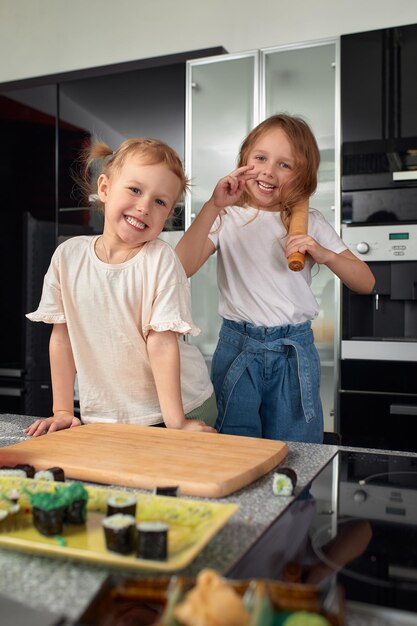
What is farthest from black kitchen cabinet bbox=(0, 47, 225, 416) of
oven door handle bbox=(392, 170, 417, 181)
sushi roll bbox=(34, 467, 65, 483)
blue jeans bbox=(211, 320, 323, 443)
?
sushi roll bbox=(34, 467, 65, 483)

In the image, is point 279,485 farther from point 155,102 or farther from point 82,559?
point 155,102

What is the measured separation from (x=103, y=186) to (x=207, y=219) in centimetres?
28

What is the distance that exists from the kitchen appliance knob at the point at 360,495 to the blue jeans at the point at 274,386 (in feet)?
1.91

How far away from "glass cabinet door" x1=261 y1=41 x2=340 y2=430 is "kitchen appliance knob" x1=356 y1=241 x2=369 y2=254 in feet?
0.36

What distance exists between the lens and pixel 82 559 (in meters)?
0.57

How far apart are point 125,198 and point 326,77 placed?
1531 mm

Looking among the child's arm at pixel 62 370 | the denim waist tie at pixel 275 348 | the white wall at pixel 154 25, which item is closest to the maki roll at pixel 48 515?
the child's arm at pixel 62 370

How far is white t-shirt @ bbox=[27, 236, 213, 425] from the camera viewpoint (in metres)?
1.20

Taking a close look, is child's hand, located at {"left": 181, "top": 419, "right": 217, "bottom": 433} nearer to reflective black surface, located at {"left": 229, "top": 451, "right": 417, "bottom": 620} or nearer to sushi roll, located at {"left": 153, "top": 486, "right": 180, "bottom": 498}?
reflective black surface, located at {"left": 229, "top": 451, "right": 417, "bottom": 620}

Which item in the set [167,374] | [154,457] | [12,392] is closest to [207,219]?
[167,374]

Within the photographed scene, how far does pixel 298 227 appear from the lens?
131cm

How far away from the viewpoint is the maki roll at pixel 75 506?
65 cm

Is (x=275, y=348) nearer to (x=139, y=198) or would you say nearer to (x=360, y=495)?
(x=139, y=198)

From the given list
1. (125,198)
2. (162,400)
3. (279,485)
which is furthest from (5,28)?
(279,485)
